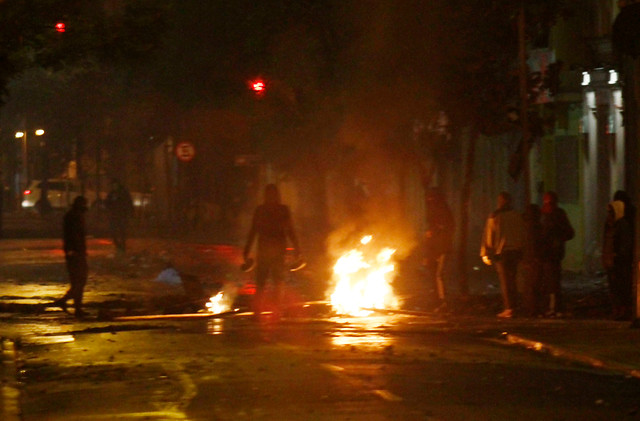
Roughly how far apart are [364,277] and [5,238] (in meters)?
20.3

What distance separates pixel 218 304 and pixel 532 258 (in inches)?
187

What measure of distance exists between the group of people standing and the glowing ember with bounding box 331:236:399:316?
1909 mm

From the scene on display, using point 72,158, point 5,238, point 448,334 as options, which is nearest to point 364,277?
point 448,334

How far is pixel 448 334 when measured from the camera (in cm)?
1398

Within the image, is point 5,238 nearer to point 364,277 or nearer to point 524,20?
point 364,277

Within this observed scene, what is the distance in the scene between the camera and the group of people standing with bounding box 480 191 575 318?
16.2 m

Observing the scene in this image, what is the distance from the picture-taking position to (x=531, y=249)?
16.3 metres

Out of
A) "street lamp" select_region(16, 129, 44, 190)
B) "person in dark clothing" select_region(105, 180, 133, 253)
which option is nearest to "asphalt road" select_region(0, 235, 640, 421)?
"person in dark clothing" select_region(105, 180, 133, 253)

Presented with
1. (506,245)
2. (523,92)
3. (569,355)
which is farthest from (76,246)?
(569,355)

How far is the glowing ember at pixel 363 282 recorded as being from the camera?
58.6 feet

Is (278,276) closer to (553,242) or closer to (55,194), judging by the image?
(553,242)

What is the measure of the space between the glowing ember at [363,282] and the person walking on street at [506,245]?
183cm

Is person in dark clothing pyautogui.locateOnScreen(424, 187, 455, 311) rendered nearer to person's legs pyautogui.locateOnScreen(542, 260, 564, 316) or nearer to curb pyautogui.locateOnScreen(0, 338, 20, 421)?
person's legs pyautogui.locateOnScreen(542, 260, 564, 316)

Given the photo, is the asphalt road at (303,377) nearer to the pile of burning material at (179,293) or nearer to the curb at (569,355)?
the curb at (569,355)
